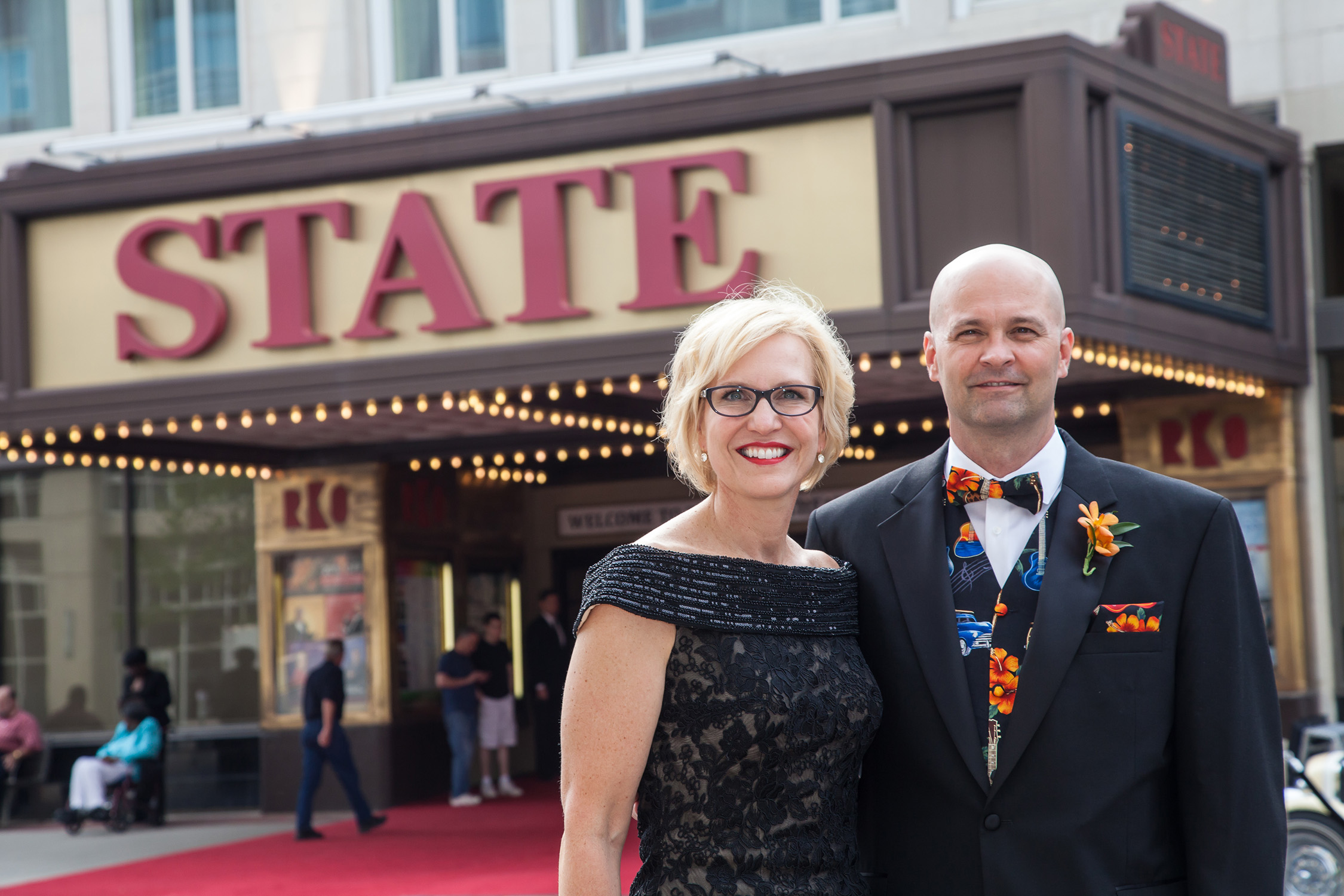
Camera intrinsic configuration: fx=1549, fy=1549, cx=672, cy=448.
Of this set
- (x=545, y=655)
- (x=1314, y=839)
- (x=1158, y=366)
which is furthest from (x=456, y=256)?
(x=545, y=655)

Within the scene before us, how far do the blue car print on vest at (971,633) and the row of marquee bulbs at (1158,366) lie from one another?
226 inches

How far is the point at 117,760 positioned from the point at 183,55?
6.67 meters

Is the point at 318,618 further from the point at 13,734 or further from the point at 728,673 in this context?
the point at 728,673

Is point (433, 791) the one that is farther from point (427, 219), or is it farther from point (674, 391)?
point (674, 391)

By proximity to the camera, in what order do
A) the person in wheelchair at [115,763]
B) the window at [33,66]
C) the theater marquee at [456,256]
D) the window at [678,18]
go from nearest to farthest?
the theater marquee at [456,256] < the window at [678,18] < the person in wheelchair at [115,763] < the window at [33,66]

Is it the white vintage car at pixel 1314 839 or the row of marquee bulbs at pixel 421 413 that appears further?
the row of marquee bulbs at pixel 421 413

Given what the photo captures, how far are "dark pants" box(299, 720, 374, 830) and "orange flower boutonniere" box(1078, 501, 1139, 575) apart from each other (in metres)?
10.5

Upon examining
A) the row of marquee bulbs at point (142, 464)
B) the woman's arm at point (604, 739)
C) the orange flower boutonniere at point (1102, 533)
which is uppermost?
the row of marquee bulbs at point (142, 464)

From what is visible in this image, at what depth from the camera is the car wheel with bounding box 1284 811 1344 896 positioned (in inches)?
301

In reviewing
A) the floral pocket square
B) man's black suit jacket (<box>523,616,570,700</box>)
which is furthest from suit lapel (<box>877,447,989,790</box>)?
man's black suit jacket (<box>523,616,570,700</box>)

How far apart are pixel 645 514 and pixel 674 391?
1350 centimetres

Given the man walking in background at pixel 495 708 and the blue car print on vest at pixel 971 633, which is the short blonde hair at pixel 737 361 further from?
the man walking in background at pixel 495 708

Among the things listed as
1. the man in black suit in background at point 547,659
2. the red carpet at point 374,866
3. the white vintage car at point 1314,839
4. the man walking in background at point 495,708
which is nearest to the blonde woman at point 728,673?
the white vintage car at point 1314,839

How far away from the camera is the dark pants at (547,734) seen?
635 inches
